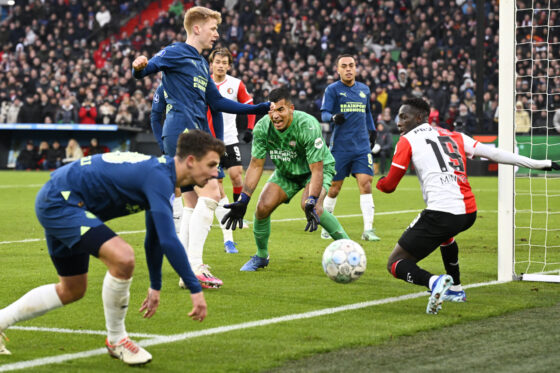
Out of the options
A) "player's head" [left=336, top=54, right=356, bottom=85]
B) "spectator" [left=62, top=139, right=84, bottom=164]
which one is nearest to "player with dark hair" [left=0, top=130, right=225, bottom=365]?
"player's head" [left=336, top=54, right=356, bottom=85]

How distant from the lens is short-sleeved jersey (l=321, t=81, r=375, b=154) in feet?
38.4

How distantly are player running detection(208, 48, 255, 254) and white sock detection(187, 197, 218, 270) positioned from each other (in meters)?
2.18

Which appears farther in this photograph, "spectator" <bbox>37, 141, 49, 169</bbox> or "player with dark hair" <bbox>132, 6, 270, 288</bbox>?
"spectator" <bbox>37, 141, 49, 169</bbox>

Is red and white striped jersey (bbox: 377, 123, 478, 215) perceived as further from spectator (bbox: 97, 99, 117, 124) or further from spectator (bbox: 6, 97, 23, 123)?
spectator (bbox: 6, 97, 23, 123)

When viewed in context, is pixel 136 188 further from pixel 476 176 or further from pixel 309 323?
pixel 476 176

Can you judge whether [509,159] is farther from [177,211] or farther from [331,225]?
[177,211]

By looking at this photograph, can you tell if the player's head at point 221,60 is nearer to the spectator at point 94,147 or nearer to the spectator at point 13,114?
the spectator at point 94,147

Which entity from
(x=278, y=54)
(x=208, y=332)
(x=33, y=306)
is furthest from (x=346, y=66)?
(x=278, y=54)

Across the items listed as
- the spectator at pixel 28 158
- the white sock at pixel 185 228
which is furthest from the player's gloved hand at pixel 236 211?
the spectator at pixel 28 158

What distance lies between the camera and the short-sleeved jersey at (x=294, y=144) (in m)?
8.09

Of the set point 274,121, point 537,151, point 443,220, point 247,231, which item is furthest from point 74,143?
point 443,220

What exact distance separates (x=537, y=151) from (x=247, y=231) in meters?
12.2

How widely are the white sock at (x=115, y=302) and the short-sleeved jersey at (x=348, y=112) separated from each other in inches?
286

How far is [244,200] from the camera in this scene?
7.91 metres
